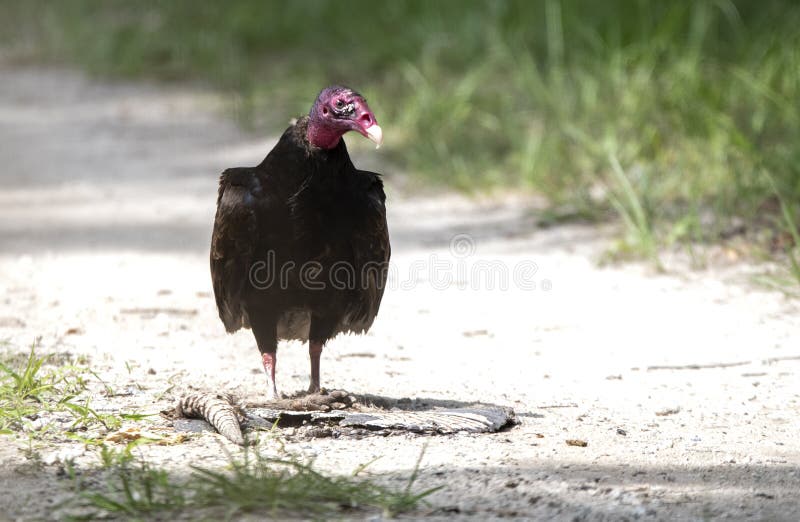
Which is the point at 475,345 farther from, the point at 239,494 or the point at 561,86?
the point at 561,86

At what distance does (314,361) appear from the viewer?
345 cm

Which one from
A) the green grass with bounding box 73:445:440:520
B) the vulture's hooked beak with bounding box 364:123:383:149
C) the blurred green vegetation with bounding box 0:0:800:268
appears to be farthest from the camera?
the blurred green vegetation with bounding box 0:0:800:268

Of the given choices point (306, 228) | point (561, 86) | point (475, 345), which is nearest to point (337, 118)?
point (306, 228)

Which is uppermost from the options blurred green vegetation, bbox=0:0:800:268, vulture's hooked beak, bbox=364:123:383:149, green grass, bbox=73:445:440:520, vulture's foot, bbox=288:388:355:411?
blurred green vegetation, bbox=0:0:800:268

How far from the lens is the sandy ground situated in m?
2.74

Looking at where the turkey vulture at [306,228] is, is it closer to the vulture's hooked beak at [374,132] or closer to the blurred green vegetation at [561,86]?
the vulture's hooked beak at [374,132]

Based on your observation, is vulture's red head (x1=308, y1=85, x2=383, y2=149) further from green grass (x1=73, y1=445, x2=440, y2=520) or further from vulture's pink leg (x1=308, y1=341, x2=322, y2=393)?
green grass (x1=73, y1=445, x2=440, y2=520)

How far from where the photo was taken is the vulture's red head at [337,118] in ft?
10.4

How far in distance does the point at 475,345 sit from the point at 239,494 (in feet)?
6.09

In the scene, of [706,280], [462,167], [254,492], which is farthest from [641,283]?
[254,492]

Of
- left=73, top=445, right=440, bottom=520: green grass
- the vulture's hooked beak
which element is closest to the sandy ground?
left=73, top=445, right=440, bottom=520: green grass

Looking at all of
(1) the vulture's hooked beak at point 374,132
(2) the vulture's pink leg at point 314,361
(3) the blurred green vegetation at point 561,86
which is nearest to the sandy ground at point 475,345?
(2) the vulture's pink leg at point 314,361

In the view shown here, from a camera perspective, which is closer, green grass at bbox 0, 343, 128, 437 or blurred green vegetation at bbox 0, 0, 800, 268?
green grass at bbox 0, 343, 128, 437

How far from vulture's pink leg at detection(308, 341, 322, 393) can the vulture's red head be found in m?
0.60
